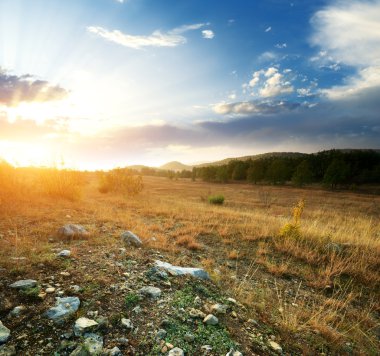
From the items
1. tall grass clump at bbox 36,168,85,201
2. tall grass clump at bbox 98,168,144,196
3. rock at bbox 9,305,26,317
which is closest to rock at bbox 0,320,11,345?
rock at bbox 9,305,26,317

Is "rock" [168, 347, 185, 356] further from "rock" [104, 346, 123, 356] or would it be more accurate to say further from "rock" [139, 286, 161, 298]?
"rock" [139, 286, 161, 298]

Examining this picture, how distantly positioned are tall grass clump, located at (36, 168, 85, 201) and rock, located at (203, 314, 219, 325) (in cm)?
1156

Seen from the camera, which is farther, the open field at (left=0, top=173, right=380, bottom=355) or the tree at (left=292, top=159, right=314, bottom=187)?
the tree at (left=292, top=159, right=314, bottom=187)

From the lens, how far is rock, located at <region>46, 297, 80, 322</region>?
267 cm

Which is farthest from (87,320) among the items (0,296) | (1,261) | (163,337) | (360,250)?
(360,250)

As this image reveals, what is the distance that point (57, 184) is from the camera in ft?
41.7

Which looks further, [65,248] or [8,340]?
[65,248]

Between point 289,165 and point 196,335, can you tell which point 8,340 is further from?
point 289,165

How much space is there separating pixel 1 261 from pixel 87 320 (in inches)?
85.8

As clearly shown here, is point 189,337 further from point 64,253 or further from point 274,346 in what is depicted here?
point 64,253

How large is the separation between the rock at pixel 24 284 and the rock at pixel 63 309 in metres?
0.52

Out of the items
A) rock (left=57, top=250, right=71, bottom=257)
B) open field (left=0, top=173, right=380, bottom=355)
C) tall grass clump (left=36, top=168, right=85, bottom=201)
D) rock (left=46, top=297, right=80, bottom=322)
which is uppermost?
tall grass clump (left=36, top=168, right=85, bottom=201)

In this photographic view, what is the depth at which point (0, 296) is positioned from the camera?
2926mm

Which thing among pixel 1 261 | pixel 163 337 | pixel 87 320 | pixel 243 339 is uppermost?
pixel 1 261
